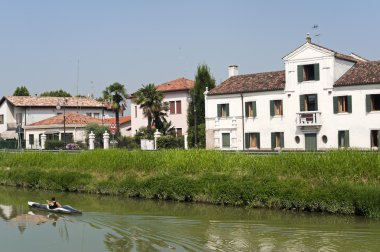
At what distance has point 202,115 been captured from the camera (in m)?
60.2

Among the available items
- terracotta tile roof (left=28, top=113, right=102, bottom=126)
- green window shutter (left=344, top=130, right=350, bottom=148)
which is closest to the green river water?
green window shutter (left=344, top=130, right=350, bottom=148)

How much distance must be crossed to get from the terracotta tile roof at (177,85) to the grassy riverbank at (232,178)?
25.8m

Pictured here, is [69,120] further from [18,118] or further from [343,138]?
[343,138]

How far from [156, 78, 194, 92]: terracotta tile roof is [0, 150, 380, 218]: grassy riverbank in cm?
2581

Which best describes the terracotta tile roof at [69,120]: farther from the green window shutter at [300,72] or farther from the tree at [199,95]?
the green window shutter at [300,72]

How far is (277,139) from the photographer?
47.5 meters

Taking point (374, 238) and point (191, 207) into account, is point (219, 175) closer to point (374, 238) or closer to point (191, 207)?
point (191, 207)

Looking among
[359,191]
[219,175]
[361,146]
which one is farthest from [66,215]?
[361,146]

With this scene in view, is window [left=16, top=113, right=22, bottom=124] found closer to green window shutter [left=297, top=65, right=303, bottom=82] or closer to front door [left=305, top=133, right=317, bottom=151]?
green window shutter [left=297, top=65, right=303, bottom=82]

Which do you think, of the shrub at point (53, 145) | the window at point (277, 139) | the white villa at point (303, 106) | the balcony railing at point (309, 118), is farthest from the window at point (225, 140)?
the shrub at point (53, 145)

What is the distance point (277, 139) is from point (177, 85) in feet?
69.0

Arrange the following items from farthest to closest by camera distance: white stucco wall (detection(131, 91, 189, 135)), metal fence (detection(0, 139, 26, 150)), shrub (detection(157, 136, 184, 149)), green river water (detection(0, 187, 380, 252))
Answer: metal fence (detection(0, 139, 26, 150)) < white stucco wall (detection(131, 91, 189, 135)) < shrub (detection(157, 136, 184, 149)) < green river water (detection(0, 187, 380, 252))

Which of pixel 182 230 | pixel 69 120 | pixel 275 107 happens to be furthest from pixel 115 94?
pixel 182 230

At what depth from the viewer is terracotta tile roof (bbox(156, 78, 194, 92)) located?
210 ft
